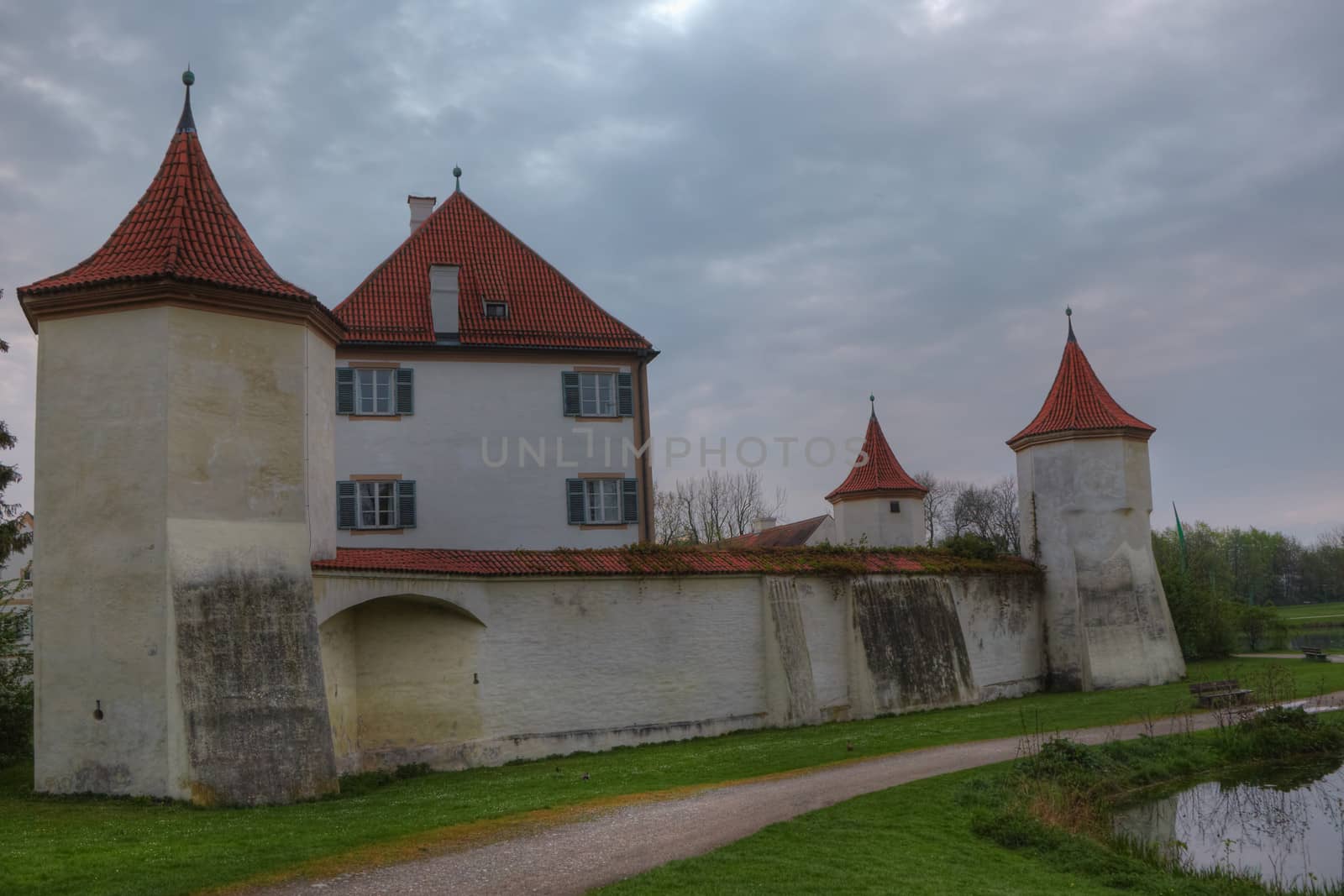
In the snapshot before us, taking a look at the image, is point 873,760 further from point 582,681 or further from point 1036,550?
point 1036,550

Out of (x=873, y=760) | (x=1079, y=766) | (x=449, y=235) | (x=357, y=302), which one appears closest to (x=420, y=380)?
(x=357, y=302)

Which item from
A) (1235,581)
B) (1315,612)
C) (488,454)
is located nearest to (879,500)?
(488,454)

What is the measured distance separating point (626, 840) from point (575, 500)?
16316mm

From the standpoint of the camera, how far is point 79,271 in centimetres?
1545

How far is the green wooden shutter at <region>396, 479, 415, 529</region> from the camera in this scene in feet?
84.9

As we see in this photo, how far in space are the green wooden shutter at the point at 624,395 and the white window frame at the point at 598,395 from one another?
0.05 m

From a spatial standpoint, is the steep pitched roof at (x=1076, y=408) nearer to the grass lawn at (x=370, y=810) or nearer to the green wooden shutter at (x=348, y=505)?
the grass lawn at (x=370, y=810)

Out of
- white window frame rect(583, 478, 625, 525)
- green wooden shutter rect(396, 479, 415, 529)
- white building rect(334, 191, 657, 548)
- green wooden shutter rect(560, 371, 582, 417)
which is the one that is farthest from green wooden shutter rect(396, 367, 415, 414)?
white window frame rect(583, 478, 625, 525)

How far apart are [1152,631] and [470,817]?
21.3m

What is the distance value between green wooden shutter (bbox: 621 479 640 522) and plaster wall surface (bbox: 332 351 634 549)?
0.20 metres

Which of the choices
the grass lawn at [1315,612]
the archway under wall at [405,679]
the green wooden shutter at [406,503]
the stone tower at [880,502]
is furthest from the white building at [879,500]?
the grass lawn at [1315,612]

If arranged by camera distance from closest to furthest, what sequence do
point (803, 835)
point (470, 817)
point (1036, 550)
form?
1. point (803, 835)
2. point (470, 817)
3. point (1036, 550)

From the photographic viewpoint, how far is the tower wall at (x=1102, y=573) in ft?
89.4

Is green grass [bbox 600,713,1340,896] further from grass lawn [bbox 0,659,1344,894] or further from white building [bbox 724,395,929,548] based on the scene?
white building [bbox 724,395,929,548]
